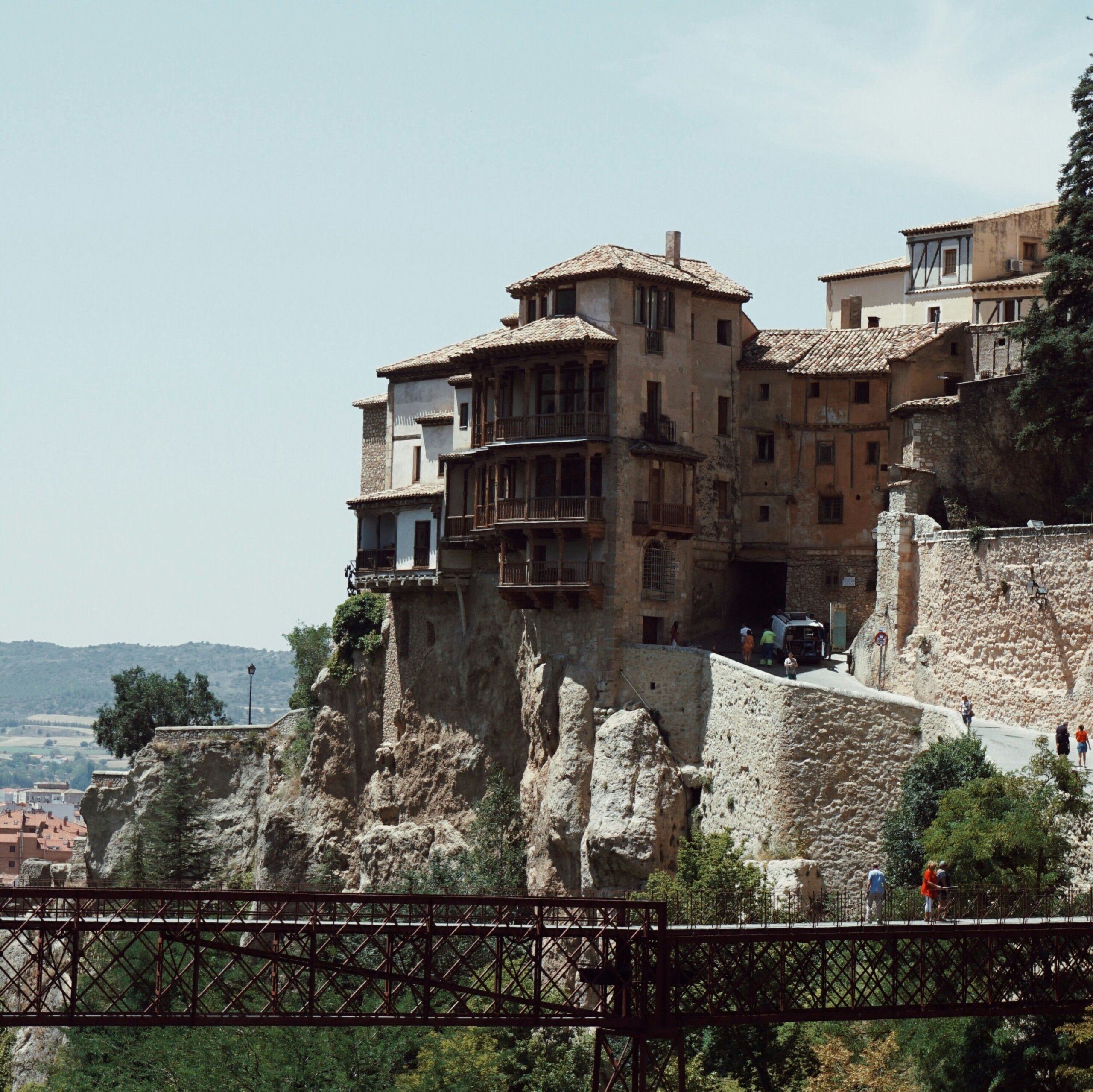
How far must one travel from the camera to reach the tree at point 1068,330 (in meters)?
67.2

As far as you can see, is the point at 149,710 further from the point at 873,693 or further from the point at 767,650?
the point at 873,693

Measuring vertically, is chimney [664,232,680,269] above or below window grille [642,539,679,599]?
above

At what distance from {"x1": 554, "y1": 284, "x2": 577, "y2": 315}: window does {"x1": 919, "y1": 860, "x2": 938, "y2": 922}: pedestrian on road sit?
28024 mm

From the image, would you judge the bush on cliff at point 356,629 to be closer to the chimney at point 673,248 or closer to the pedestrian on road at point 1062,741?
the chimney at point 673,248

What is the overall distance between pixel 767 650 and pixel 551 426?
10.4 meters

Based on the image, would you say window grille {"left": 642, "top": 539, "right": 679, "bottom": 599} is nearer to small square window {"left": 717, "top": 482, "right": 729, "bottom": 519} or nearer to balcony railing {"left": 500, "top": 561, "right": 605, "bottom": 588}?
balcony railing {"left": 500, "top": 561, "right": 605, "bottom": 588}

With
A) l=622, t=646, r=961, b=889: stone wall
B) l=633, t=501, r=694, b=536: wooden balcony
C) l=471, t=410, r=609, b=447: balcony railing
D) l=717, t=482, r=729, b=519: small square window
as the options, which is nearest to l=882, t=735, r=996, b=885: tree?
l=622, t=646, r=961, b=889: stone wall

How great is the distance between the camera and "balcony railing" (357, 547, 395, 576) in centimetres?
8031

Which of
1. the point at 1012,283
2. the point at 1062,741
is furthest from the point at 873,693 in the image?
the point at 1012,283

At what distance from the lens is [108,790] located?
101 m

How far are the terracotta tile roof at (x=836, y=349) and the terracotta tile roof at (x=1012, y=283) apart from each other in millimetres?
4528

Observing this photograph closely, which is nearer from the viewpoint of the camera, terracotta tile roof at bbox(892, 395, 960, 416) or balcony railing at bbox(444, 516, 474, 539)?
terracotta tile roof at bbox(892, 395, 960, 416)

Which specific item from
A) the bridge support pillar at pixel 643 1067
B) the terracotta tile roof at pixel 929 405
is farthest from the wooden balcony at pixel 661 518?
the bridge support pillar at pixel 643 1067

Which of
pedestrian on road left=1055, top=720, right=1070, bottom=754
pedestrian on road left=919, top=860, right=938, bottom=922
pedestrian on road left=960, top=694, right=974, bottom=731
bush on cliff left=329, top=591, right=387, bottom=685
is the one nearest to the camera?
pedestrian on road left=919, top=860, right=938, bottom=922
